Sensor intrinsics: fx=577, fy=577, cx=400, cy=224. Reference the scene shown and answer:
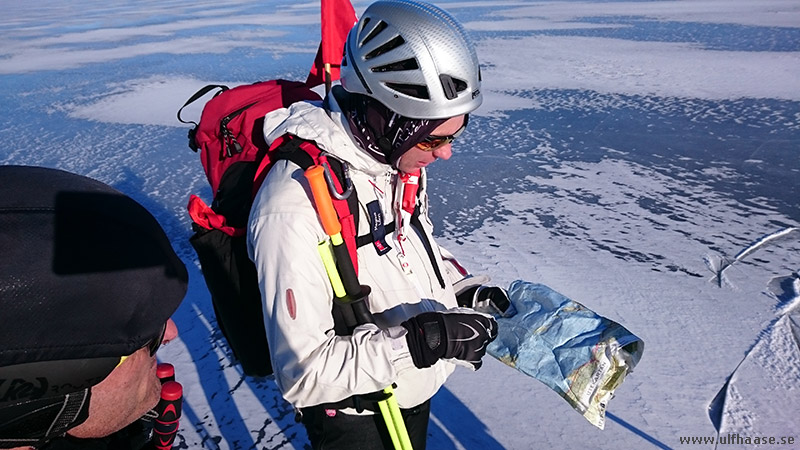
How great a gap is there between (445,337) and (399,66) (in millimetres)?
793

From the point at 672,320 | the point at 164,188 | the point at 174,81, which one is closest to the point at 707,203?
the point at 672,320

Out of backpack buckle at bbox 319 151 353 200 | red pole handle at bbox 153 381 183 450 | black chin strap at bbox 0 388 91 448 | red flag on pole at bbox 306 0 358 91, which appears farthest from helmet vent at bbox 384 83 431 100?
black chin strap at bbox 0 388 91 448

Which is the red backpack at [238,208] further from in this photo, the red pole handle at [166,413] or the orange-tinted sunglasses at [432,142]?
the red pole handle at [166,413]

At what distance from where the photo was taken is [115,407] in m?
1.01

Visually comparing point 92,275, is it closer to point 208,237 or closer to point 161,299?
point 161,299

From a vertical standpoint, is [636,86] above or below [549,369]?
below

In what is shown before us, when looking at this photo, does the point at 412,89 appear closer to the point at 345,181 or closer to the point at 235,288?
the point at 345,181

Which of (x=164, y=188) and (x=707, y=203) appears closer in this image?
(x=707, y=203)

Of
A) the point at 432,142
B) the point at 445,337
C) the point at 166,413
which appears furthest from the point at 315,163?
the point at 166,413

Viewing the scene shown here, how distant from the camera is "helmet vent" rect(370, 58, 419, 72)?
1.69 metres

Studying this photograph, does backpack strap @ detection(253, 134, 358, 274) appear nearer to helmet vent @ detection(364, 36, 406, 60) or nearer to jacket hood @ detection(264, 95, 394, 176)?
jacket hood @ detection(264, 95, 394, 176)

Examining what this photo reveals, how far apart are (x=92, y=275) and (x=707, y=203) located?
4.94m

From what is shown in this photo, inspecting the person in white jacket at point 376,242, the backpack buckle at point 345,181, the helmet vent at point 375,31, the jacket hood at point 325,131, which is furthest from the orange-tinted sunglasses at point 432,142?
the helmet vent at point 375,31

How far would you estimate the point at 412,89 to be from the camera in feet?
5.50
